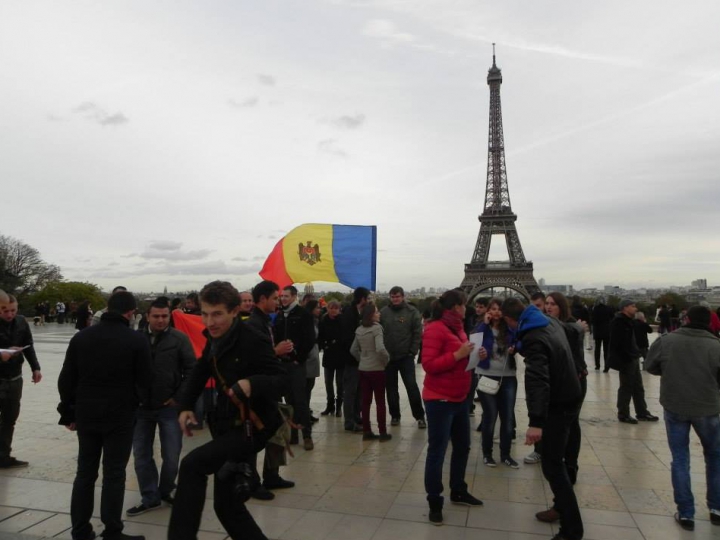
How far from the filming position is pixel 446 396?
443cm

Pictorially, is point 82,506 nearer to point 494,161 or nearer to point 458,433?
point 458,433

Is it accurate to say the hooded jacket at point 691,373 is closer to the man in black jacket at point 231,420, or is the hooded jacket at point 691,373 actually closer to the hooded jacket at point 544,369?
the hooded jacket at point 544,369

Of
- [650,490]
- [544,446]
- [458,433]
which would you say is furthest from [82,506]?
[650,490]

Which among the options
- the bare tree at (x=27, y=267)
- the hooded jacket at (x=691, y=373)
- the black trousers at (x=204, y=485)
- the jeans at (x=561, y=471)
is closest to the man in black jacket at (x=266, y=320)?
the black trousers at (x=204, y=485)

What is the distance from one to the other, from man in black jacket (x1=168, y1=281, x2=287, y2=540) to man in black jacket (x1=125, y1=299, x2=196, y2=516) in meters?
1.74

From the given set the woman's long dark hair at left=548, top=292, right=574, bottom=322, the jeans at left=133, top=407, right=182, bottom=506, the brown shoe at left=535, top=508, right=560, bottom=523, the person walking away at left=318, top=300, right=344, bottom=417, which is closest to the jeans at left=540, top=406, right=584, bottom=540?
the brown shoe at left=535, top=508, right=560, bottom=523

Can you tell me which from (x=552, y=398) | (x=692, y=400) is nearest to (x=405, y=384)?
(x=552, y=398)

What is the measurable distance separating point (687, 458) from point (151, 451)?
15.2 feet

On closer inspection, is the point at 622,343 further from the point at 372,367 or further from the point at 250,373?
the point at 250,373

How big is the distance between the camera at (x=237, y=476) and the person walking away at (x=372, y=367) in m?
3.88

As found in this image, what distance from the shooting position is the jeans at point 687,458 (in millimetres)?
4258

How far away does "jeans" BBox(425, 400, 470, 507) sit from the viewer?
4.34m

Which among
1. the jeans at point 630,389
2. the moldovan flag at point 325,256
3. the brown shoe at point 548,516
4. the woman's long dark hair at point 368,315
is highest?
the moldovan flag at point 325,256

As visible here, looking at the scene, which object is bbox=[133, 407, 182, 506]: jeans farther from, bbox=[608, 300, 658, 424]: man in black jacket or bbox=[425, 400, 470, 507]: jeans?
bbox=[608, 300, 658, 424]: man in black jacket
